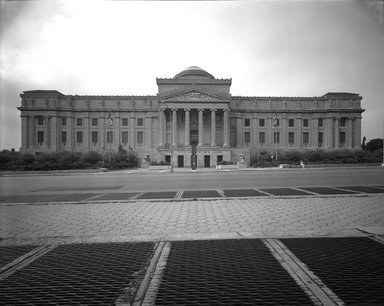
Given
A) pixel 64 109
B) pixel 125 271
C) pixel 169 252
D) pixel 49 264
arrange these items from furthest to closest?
pixel 64 109
pixel 169 252
pixel 49 264
pixel 125 271

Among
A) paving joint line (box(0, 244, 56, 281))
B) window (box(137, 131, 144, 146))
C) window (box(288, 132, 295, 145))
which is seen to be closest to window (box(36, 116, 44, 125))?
window (box(137, 131, 144, 146))

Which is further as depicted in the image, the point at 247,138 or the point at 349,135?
the point at 247,138

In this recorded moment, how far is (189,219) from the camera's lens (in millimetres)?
6207

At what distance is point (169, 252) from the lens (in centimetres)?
397

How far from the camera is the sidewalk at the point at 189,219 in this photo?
16.3 feet

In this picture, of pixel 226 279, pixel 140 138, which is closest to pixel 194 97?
pixel 140 138

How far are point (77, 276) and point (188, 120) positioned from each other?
56125 mm

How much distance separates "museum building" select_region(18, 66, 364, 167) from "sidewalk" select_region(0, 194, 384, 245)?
4926 cm

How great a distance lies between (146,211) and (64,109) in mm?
66015

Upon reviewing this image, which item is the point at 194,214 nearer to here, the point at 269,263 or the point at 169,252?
the point at 169,252

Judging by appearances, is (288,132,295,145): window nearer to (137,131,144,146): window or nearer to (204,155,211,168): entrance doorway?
(204,155,211,168): entrance doorway

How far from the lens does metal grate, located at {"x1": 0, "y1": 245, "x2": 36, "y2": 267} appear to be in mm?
3764

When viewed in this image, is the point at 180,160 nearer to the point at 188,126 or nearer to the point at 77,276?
the point at 188,126

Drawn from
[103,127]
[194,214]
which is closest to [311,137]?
[103,127]
